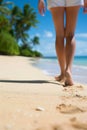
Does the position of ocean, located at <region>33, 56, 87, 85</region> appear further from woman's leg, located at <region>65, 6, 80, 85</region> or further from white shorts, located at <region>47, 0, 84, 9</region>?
white shorts, located at <region>47, 0, 84, 9</region>

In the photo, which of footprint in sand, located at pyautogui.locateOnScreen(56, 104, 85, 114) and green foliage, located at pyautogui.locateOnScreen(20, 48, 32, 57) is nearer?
footprint in sand, located at pyautogui.locateOnScreen(56, 104, 85, 114)

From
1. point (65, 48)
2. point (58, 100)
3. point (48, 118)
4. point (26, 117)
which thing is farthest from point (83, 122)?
point (65, 48)

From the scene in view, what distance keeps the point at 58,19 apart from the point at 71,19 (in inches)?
6.7

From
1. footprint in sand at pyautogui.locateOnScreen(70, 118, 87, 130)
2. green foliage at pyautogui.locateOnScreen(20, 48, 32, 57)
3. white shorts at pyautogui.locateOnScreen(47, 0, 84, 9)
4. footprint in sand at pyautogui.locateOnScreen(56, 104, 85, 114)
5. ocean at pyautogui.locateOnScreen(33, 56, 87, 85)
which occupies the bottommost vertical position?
green foliage at pyautogui.locateOnScreen(20, 48, 32, 57)

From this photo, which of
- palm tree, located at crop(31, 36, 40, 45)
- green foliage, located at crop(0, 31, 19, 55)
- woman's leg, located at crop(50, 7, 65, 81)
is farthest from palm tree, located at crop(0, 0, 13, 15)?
woman's leg, located at crop(50, 7, 65, 81)

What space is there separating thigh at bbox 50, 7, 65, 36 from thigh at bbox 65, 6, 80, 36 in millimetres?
70

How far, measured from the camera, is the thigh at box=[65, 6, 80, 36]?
4008 millimetres

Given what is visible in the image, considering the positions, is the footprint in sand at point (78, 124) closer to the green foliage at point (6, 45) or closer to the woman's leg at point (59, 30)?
the woman's leg at point (59, 30)

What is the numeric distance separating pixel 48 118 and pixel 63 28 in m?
2.22

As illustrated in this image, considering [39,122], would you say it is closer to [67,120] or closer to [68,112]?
[67,120]

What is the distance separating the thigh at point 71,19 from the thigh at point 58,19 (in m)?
0.07

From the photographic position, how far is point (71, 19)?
4.04m

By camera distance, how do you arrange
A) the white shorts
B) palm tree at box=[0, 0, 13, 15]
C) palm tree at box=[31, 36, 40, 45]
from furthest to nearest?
palm tree at box=[31, 36, 40, 45] → palm tree at box=[0, 0, 13, 15] → the white shorts

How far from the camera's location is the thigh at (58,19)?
13.1ft
